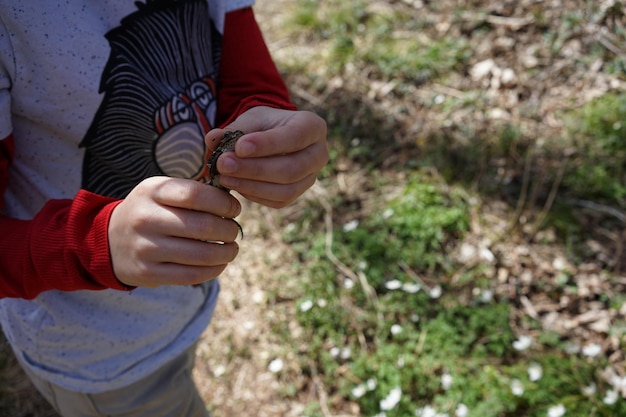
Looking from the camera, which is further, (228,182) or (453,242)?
(453,242)

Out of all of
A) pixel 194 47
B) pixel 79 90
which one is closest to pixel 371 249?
pixel 194 47

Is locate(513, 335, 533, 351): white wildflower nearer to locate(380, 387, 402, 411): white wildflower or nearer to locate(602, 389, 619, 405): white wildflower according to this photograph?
locate(602, 389, 619, 405): white wildflower

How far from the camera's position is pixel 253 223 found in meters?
3.05

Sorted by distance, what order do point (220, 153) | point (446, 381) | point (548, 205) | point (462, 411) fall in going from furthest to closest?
point (548, 205), point (446, 381), point (462, 411), point (220, 153)

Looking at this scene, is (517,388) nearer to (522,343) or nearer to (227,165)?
(522,343)

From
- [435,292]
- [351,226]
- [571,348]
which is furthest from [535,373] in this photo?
[351,226]

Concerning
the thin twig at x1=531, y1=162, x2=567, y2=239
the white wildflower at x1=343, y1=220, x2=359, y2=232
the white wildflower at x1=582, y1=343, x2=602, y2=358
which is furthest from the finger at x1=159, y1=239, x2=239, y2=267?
the thin twig at x1=531, y1=162, x2=567, y2=239

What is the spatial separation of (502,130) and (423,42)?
0.94 m

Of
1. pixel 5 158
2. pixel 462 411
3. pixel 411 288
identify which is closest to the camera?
pixel 5 158

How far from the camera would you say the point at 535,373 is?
2.14 meters

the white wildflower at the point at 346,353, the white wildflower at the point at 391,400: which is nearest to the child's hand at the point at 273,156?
the white wildflower at the point at 391,400

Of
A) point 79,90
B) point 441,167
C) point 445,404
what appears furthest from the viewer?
point 441,167

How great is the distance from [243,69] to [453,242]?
1.56 m

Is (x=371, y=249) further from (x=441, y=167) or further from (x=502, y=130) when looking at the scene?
(x=502, y=130)
